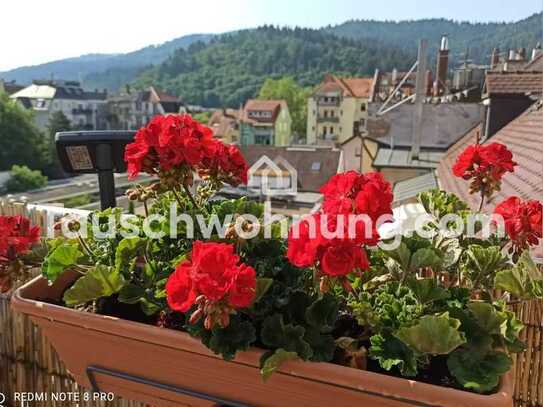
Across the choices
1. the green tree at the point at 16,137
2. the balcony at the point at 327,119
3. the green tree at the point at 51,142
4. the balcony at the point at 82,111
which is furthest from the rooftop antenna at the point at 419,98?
the balcony at the point at 82,111

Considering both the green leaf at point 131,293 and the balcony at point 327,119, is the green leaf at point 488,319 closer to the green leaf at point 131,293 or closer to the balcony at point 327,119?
the green leaf at point 131,293

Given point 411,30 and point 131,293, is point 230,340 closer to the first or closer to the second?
point 131,293

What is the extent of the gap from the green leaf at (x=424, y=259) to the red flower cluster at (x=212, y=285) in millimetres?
238

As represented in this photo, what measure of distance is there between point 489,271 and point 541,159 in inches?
98.3

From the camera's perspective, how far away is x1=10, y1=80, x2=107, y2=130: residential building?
106 ft

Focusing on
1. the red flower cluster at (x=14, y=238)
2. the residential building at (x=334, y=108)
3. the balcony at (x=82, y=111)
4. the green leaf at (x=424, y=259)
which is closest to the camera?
the green leaf at (x=424, y=259)

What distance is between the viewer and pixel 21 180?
22406 millimetres

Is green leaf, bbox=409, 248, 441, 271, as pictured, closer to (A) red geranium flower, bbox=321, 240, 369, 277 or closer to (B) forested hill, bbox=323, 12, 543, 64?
(A) red geranium flower, bbox=321, 240, 369, 277

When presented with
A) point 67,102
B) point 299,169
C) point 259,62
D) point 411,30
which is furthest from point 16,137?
point 411,30

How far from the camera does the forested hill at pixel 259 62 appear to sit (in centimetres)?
5644

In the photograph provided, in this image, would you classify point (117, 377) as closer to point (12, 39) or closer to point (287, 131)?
point (12, 39)

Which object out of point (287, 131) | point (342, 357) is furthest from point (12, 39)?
point (287, 131)

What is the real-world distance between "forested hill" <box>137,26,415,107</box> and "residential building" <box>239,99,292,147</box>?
2249 cm

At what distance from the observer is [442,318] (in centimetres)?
57
